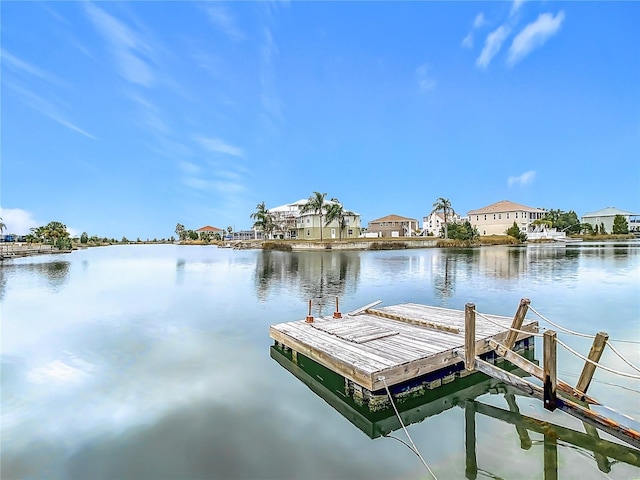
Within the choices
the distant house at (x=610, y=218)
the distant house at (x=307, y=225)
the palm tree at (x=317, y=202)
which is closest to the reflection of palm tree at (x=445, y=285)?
the palm tree at (x=317, y=202)

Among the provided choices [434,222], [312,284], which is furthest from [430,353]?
[434,222]

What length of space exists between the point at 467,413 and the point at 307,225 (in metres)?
83.4

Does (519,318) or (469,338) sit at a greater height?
(519,318)

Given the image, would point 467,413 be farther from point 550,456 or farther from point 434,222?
point 434,222

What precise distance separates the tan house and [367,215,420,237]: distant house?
18.7 m

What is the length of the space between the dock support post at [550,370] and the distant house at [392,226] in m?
99.0

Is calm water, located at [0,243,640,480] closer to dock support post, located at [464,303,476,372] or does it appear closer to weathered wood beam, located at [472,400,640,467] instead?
weathered wood beam, located at [472,400,640,467]

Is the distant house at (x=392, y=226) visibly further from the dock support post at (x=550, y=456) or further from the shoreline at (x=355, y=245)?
the dock support post at (x=550, y=456)

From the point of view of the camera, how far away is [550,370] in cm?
639

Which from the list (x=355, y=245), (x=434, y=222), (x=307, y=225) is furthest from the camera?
(x=434, y=222)

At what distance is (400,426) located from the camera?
7246 millimetres

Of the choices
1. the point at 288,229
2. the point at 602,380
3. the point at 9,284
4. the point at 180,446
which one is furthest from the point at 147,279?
the point at 288,229

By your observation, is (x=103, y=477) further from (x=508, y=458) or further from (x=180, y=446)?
(x=508, y=458)

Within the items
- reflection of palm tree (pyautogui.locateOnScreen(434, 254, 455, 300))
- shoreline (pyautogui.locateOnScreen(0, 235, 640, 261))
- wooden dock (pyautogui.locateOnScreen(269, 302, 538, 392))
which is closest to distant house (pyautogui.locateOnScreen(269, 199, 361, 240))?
shoreline (pyautogui.locateOnScreen(0, 235, 640, 261))
